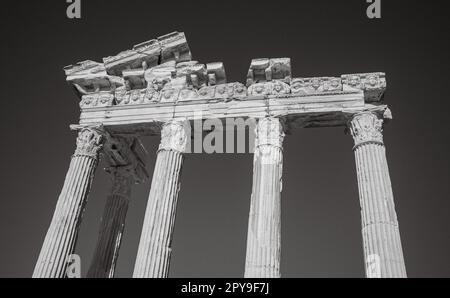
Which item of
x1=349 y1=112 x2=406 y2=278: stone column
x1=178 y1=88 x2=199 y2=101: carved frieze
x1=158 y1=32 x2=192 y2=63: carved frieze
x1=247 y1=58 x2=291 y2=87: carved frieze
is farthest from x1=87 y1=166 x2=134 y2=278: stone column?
x1=349 y1=112 x2=406 y2=278: stone column

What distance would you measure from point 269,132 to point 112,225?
10.0 meters

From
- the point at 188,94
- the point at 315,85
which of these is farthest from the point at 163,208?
the point at 315,85

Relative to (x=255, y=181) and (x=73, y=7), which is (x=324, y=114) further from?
(x=73, y=7)

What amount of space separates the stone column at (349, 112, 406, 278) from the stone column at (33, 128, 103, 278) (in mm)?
12293

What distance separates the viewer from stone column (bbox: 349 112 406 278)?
52.7ft

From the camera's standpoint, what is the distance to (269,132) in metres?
19.8

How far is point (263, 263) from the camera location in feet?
53.9

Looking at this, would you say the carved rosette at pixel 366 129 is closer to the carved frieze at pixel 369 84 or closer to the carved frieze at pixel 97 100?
the carved frieze at pixel 369 84

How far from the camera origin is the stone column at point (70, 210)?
60.5 ft

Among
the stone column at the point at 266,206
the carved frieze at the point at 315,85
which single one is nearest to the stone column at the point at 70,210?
the stone column at the point at 266,206

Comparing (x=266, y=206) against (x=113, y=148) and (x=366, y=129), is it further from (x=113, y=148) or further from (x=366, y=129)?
(x=113, y=148)

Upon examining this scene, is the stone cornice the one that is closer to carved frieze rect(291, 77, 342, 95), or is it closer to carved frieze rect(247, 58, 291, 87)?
carved frieze rect(247, 58, 291, 87)

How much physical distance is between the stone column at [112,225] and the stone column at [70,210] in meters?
3.22

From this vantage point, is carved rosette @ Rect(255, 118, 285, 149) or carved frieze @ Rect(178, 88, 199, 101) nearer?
carved rosette @ Rect(255, 118, 285, 149)
